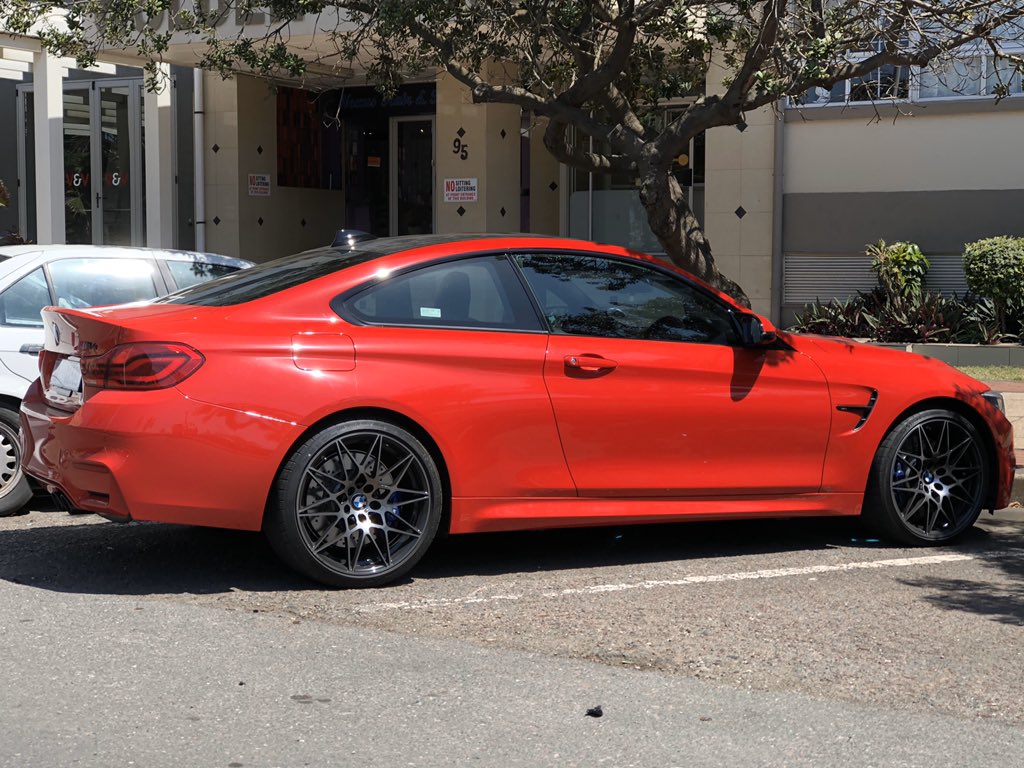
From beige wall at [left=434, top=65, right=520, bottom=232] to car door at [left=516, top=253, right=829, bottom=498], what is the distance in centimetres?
1260

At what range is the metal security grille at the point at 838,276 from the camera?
15.8 metres

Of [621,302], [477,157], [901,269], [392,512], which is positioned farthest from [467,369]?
[477,157]

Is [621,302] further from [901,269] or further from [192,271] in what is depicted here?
[901,269]

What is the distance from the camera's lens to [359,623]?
17.9 ft

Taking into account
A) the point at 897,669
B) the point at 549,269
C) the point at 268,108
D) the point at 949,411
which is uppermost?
the point at 268,108

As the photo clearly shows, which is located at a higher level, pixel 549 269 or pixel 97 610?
pixel 549 269

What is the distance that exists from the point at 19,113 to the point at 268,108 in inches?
250

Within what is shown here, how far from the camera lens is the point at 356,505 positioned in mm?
5891

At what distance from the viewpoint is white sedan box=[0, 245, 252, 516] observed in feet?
24.4

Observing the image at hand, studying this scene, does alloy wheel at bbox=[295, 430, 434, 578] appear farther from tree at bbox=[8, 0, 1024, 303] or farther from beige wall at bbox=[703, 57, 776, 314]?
beige wall at bbox=[703, 57, 776, 314]

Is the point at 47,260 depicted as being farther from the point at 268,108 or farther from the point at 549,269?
the point at 268,108

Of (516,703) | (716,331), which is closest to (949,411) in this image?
(716,331)

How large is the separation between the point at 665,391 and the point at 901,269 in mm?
9892

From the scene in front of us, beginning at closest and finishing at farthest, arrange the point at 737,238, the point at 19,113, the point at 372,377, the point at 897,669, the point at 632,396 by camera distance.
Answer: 1. the point at 897,669
2. the point at 372,377
3. the point at 632,396
4. the point at 737,238
5. the point at 19,113
